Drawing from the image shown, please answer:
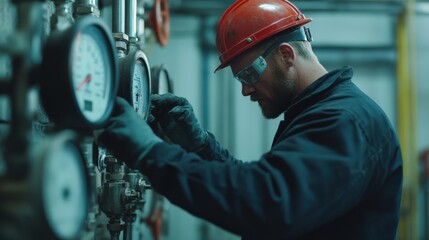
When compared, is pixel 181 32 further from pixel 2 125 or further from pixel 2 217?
pixel 2 217

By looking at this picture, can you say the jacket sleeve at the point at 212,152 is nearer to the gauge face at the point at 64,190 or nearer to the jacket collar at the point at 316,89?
the jacket collar at the point at 316,89

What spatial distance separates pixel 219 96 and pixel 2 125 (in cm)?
279

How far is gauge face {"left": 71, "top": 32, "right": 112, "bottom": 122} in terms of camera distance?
2.65 feet

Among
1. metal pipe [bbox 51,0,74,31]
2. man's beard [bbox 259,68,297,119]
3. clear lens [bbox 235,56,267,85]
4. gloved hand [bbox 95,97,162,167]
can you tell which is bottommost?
gloved hand [bbox 95,97,162,167]

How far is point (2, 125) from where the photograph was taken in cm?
86

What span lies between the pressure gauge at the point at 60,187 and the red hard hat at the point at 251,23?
0.63m

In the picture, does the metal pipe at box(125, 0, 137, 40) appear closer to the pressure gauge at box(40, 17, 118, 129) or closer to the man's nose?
the man's nose

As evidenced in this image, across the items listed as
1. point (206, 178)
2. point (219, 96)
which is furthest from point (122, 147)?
point (219, 96)

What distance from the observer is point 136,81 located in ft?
3.84

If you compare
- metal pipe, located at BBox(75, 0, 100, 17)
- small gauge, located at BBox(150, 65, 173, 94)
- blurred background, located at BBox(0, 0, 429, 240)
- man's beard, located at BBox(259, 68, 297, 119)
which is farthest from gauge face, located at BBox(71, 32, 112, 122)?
blurred background, located at BBox(0, 0, 429, 240)

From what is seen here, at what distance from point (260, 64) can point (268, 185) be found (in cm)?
44

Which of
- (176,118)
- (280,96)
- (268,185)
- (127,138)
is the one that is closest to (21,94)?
(127,138)

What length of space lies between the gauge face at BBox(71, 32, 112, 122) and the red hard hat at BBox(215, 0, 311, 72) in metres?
0.46

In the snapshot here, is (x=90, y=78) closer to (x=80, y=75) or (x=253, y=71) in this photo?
(x=80, y=75)
